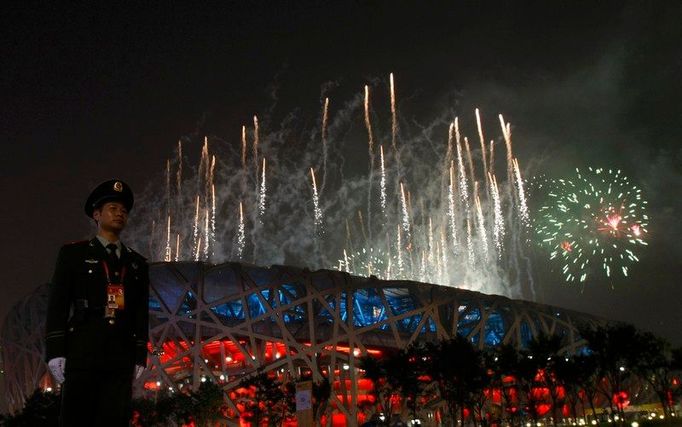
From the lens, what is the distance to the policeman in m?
5.57

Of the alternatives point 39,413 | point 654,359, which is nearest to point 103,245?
point 654,359

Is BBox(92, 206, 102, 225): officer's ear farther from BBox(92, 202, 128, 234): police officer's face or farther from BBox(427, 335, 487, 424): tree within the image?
BBox(427, 335, 487, 424): tree

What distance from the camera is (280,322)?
5216cm

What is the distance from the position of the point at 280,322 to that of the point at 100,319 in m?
47.2

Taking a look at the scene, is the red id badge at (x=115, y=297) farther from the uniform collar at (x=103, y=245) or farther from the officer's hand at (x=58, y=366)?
the officer's hand at (x=58, y=366)

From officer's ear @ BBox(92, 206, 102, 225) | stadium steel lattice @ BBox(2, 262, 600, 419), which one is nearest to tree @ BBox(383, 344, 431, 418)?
stadium steel lattice @ BBox(2, 262, 600, 419)

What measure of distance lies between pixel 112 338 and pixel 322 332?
51.2 m

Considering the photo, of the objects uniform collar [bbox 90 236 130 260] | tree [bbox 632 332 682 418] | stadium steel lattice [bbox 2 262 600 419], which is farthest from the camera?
stadium steel lattice [bbox 2 262 600 419]

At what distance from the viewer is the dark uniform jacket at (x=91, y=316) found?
563cm

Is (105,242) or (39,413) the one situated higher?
(105,242)

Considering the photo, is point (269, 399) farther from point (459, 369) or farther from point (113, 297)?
point (113, 297)

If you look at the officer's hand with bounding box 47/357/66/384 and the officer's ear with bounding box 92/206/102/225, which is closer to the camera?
the officer's hand with bounding box 47/357/66/384

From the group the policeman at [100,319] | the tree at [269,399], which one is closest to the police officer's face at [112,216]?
the policeman at [100,319]

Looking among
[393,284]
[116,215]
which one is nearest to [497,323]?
[393,284]
